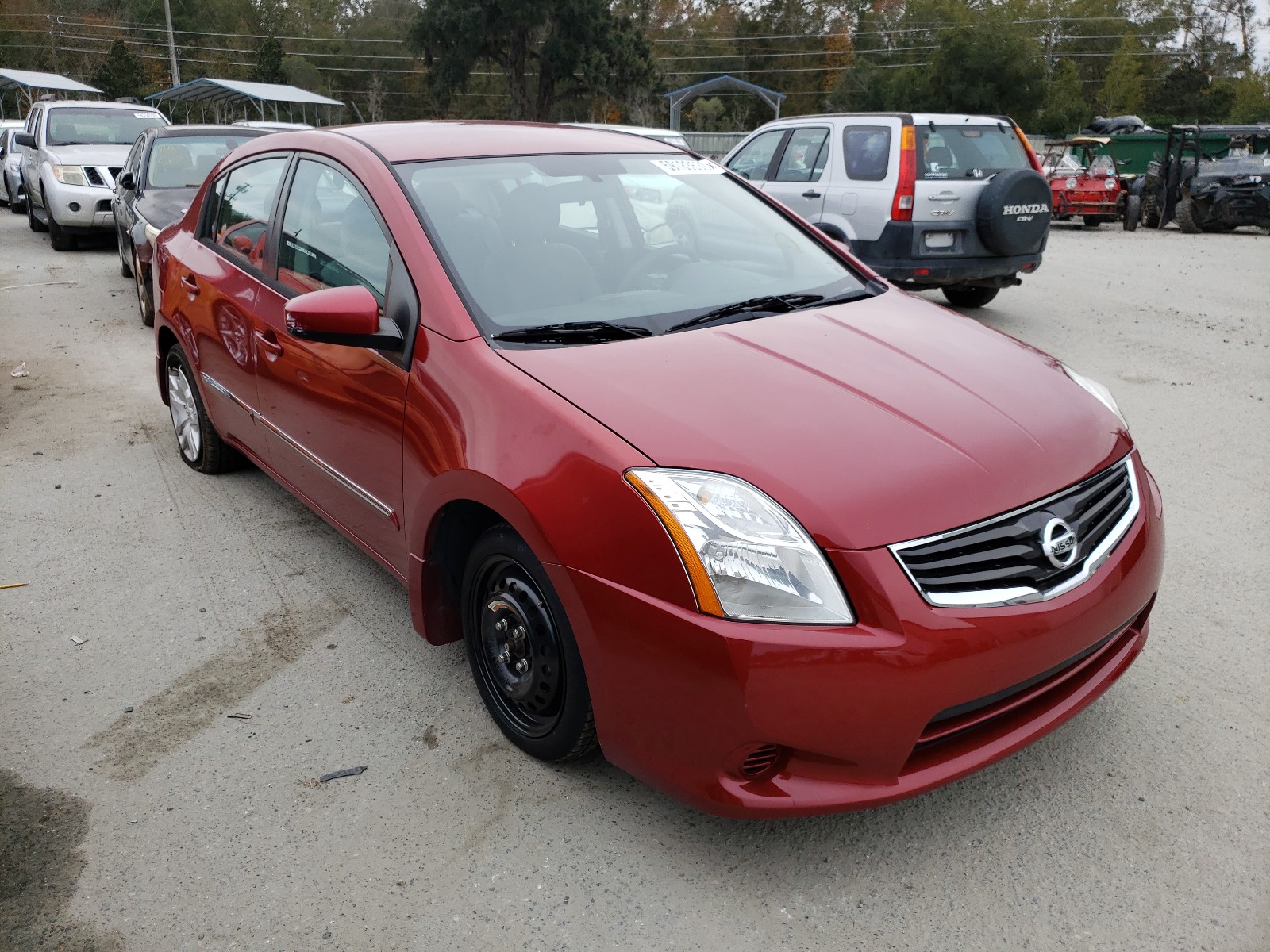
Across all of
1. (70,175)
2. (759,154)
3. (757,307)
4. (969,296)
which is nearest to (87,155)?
(70,175)

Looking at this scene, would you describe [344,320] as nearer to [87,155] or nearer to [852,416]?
[852,416]

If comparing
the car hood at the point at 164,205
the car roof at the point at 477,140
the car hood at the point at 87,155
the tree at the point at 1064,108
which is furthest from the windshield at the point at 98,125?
the tree at the point at 1064,108

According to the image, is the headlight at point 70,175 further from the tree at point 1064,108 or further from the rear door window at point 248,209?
the tree at point 1064,108

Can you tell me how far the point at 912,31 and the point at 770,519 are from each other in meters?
79.3

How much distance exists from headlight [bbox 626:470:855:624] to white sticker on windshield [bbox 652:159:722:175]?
6.38 feet

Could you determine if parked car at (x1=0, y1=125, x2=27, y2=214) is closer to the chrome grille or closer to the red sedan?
the red sedan

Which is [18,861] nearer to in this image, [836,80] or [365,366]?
[365,366]

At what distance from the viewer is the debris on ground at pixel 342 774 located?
2875 millimetres

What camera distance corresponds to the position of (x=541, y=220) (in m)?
3.32

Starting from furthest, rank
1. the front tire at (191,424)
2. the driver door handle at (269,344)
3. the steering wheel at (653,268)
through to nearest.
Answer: the front tire at (191,424) → the driver door handle at (269,344) → the steering wheel at (653,268)

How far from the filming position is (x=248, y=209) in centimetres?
428

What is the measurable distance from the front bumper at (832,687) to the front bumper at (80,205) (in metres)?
12.7

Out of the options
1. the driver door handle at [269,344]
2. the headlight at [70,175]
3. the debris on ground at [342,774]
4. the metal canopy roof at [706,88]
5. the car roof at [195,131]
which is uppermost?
the metal canopy roof at [706,88]

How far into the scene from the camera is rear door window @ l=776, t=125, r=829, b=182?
9.23m
